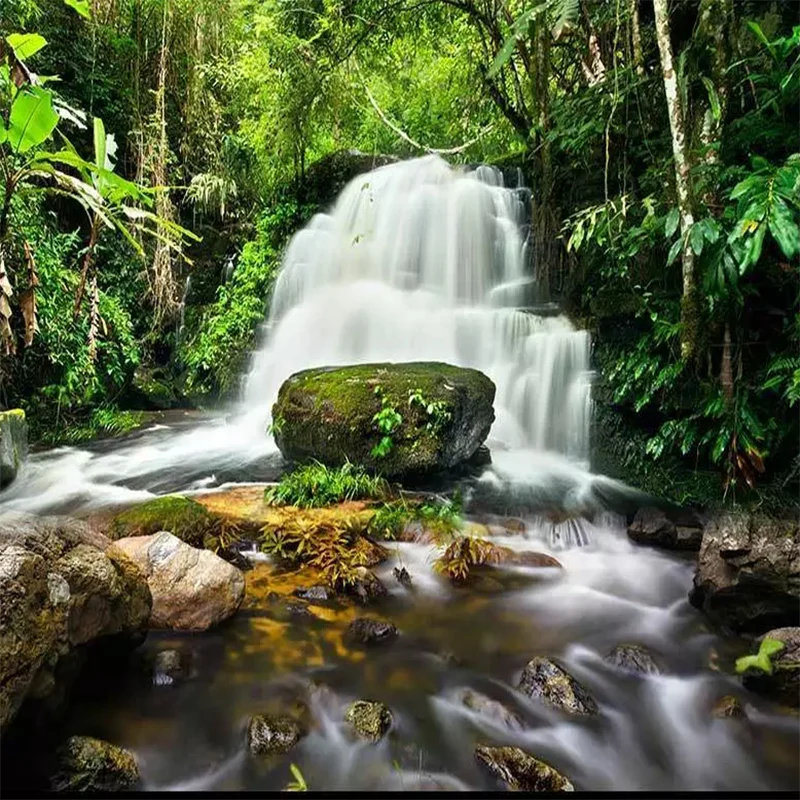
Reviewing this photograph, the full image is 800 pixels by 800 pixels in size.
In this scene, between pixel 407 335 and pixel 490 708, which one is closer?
pixel 490 708

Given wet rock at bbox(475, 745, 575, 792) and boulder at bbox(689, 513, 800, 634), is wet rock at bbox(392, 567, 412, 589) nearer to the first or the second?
wet rock at bbox(475, 745, 575, 792)

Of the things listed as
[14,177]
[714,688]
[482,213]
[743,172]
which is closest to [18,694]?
[14,177]

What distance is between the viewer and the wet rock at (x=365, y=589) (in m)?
3.23

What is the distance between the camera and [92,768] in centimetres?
182

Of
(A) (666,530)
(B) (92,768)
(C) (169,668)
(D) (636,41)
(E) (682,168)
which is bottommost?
(A) (666,530)

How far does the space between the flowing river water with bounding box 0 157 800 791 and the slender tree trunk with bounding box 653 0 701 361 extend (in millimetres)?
1795

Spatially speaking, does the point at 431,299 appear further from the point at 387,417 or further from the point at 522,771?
the point at 522,771

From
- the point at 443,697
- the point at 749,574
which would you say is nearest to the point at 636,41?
the point at 749,574

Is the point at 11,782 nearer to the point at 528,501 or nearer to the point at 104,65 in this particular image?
the point at 528,501

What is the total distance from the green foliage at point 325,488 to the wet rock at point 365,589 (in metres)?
1.08

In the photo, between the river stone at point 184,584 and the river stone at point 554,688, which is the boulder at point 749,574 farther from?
the river stone at point 184,584

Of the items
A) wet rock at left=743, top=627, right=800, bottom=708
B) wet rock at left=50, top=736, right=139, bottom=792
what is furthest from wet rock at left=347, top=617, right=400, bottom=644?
wet rock at left=743, top=627, right=800, bottom=708

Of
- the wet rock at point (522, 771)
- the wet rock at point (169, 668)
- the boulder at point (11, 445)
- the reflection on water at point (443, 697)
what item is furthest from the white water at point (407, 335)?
the wet rock at point (522, 771)

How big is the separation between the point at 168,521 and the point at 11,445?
99.2 inches
